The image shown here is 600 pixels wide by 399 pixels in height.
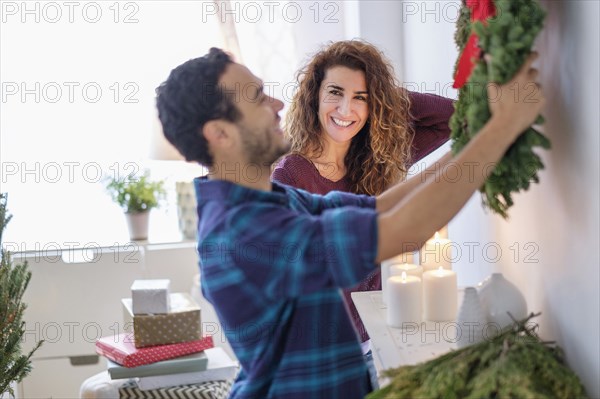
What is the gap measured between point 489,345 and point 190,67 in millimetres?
696

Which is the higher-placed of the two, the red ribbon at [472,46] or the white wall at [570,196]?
the red ribbon at [472,46]

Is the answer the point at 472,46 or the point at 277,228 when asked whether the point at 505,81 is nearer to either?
the point at 472,46

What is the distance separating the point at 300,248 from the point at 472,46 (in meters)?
0.46

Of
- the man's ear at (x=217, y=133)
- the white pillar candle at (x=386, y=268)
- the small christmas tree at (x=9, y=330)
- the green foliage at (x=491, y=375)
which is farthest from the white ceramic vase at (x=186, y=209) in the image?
the green foliage at (x=491, y=375)

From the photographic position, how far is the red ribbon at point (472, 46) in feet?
4.28

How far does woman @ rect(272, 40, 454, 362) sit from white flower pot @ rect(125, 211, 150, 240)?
1316 millimetres

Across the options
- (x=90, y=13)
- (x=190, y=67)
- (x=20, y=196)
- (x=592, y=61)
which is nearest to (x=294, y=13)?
(x=90, y=13)

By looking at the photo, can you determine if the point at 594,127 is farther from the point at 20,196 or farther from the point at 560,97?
the point at 20,196

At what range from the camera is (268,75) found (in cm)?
359

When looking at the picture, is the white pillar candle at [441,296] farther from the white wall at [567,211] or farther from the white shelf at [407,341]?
the white wall at [567,211]

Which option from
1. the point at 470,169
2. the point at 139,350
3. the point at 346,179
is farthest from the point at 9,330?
the point at 470,169

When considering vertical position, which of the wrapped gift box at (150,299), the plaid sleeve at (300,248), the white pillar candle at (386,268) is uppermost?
the plaid sleeve at (300,248)

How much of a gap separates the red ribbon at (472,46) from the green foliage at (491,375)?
456 mm

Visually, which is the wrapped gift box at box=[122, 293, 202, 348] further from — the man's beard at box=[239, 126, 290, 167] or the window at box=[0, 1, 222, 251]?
the man's beard at box=[239, 126, 290, 167]
